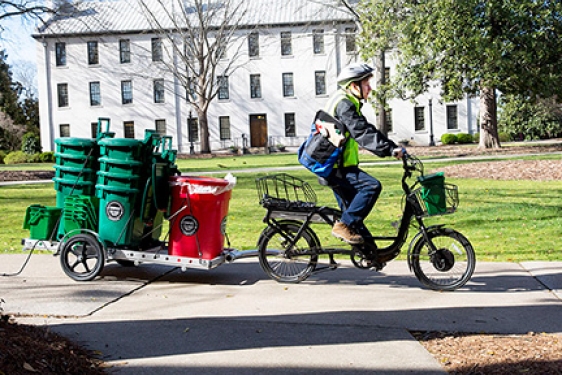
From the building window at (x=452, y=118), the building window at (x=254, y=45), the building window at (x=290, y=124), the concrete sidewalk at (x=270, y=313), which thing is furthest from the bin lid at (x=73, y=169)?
the building window at (x=254, y=45)

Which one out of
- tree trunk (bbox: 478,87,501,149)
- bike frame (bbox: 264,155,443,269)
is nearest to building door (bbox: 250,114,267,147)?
tree trunk (bbox: 478,87,501,149)

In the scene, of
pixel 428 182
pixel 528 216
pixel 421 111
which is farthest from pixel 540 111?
pixel 428 182

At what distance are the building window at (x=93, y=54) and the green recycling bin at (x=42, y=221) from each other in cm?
5232

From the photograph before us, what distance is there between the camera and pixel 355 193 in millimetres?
6145

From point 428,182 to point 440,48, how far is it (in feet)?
76.7

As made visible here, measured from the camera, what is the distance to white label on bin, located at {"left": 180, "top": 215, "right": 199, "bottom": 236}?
257 inches

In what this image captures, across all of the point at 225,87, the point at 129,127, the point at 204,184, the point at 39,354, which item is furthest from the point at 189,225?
the point at 129,127

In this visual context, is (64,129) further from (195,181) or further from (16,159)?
(195,181)

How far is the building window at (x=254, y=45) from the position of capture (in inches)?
2169

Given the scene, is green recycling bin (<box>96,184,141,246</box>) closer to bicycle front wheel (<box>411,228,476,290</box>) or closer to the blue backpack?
the blue backpack

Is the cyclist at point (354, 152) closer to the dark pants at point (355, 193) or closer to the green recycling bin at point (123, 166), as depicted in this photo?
the dark pants at point (355, 193)

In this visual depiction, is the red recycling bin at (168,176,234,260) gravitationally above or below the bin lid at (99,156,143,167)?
below

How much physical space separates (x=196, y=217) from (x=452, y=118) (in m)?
49.5

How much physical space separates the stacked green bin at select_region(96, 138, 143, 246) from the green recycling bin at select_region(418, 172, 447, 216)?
271 cm
